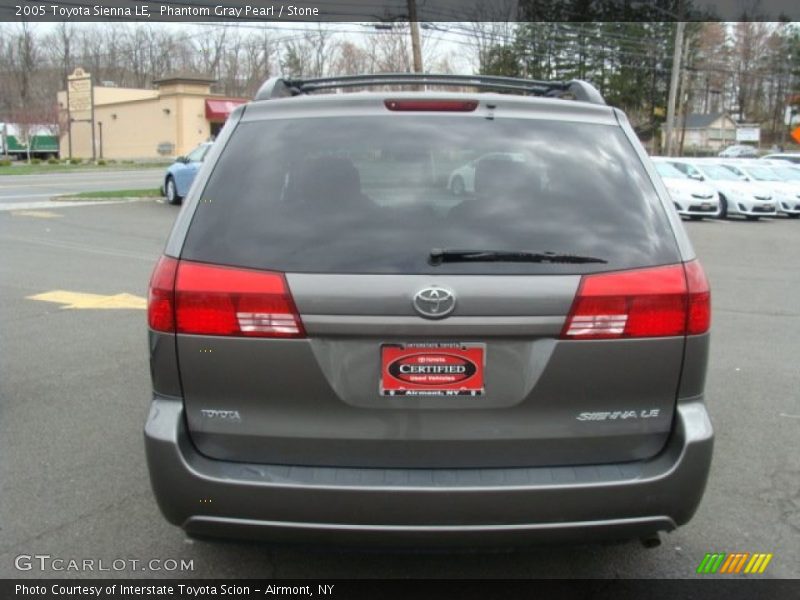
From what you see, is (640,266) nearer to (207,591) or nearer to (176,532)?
(207,591)

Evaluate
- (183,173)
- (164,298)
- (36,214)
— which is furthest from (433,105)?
(183,173)

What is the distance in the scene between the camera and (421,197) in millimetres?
2545

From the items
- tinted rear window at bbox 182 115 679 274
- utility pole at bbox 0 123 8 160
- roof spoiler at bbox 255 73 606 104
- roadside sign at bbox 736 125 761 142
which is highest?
roof spoiler at bbox 255 73 606 104

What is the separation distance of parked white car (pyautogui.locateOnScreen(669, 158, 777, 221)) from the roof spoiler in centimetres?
2004

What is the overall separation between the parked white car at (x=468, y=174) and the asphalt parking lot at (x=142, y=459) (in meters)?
1.24

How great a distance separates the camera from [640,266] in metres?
2.46

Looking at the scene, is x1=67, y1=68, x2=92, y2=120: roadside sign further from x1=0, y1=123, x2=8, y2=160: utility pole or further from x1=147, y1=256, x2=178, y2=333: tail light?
x1=147, y1=256, x2=178, y2=333: tail light

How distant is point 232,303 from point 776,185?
25.1 metres

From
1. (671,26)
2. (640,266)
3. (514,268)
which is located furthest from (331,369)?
(671,26)

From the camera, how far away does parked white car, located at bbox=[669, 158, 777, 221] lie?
70.2 ft

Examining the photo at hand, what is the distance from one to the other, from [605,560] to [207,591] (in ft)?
5.43

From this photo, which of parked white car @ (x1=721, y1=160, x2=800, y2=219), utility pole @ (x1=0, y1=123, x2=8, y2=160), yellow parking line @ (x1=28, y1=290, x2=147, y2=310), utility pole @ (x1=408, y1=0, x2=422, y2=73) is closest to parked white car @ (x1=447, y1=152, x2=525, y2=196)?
yellow parking line @ (x1=28, y1=290, x2=147, y2=310)

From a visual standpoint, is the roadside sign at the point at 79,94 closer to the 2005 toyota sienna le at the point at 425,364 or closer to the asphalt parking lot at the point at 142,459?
the asphalt parking lot at the point at 142,459

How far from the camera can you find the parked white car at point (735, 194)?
21.4 m
